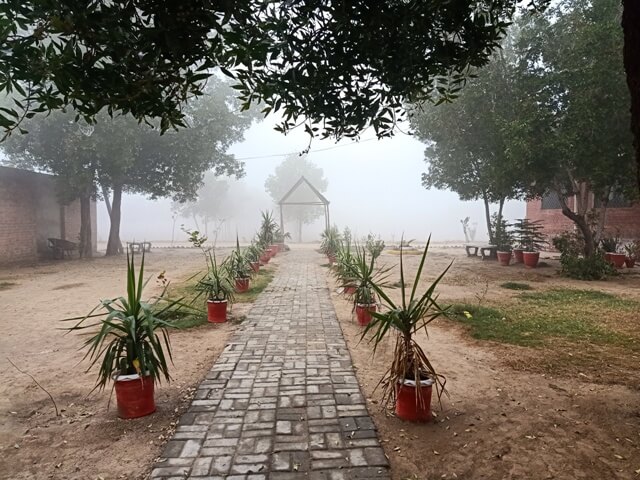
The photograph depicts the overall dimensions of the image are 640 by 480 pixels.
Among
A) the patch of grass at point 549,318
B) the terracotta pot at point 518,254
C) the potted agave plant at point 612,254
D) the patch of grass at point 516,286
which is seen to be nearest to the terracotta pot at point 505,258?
the terracotta pot at point 518,254

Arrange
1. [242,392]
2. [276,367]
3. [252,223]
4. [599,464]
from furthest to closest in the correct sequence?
1. [252,223]
2. [276,367]
3. [242,392]
4. [599,464]

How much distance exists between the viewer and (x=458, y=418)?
10.1 ft

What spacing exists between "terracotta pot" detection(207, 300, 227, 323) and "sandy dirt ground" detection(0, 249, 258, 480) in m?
0.18

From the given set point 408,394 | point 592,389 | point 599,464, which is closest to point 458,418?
point 408,394

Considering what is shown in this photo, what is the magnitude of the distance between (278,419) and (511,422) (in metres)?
1.77

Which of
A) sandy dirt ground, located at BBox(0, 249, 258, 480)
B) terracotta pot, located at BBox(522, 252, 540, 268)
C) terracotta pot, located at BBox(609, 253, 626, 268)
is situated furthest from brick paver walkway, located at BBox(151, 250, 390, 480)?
terracotta pot, located at BBox(609, 253, 626, 268)

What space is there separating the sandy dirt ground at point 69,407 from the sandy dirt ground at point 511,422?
167 centimetres

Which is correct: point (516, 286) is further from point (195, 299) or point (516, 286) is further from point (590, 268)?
point (195, 299)

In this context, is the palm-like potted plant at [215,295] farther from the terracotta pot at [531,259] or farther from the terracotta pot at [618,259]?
the terracotta pot at [618,259]

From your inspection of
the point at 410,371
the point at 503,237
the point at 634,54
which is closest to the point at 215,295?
the point at 410,371

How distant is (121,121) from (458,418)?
49.0ft

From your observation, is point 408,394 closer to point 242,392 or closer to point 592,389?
point 242,392

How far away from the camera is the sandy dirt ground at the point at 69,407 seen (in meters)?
2.54

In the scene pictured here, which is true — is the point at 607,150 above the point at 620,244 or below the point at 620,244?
above
